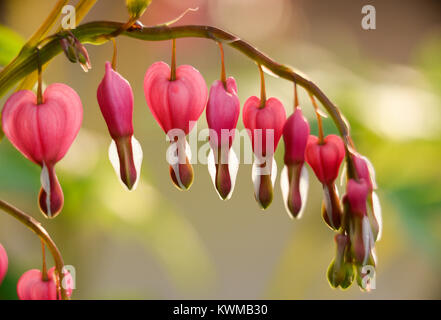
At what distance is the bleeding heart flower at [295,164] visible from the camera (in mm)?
587

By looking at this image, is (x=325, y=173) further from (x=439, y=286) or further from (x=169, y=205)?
(x=439, y=286)

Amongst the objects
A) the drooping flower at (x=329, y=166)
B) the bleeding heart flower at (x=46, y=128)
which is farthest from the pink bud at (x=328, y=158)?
the bleeding heart flower at (x=46, y=128)

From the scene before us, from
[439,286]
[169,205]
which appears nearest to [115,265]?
[169,205]

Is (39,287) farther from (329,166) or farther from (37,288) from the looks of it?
(329,166)

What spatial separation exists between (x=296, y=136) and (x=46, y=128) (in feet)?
0.88

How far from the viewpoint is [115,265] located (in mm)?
3154

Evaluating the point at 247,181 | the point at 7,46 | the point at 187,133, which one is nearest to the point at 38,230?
the point at 187,133

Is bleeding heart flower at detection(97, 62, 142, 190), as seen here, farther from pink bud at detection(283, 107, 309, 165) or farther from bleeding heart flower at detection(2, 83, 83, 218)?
pink bud at detection(283, 107, 309, 165)

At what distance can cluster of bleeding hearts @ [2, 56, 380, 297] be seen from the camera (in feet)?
1.89

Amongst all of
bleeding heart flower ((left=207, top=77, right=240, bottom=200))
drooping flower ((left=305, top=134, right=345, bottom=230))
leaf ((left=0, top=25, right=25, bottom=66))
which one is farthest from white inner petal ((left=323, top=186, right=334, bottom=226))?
leaf ((left=0, top=25, right=25, bottom=66))

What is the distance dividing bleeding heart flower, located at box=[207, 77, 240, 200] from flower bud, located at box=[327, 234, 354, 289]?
0.43ft

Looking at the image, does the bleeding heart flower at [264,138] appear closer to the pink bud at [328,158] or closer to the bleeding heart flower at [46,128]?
the pink bud at [328,158]

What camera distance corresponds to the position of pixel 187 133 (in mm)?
615

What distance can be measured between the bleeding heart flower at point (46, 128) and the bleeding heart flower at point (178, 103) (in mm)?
88
